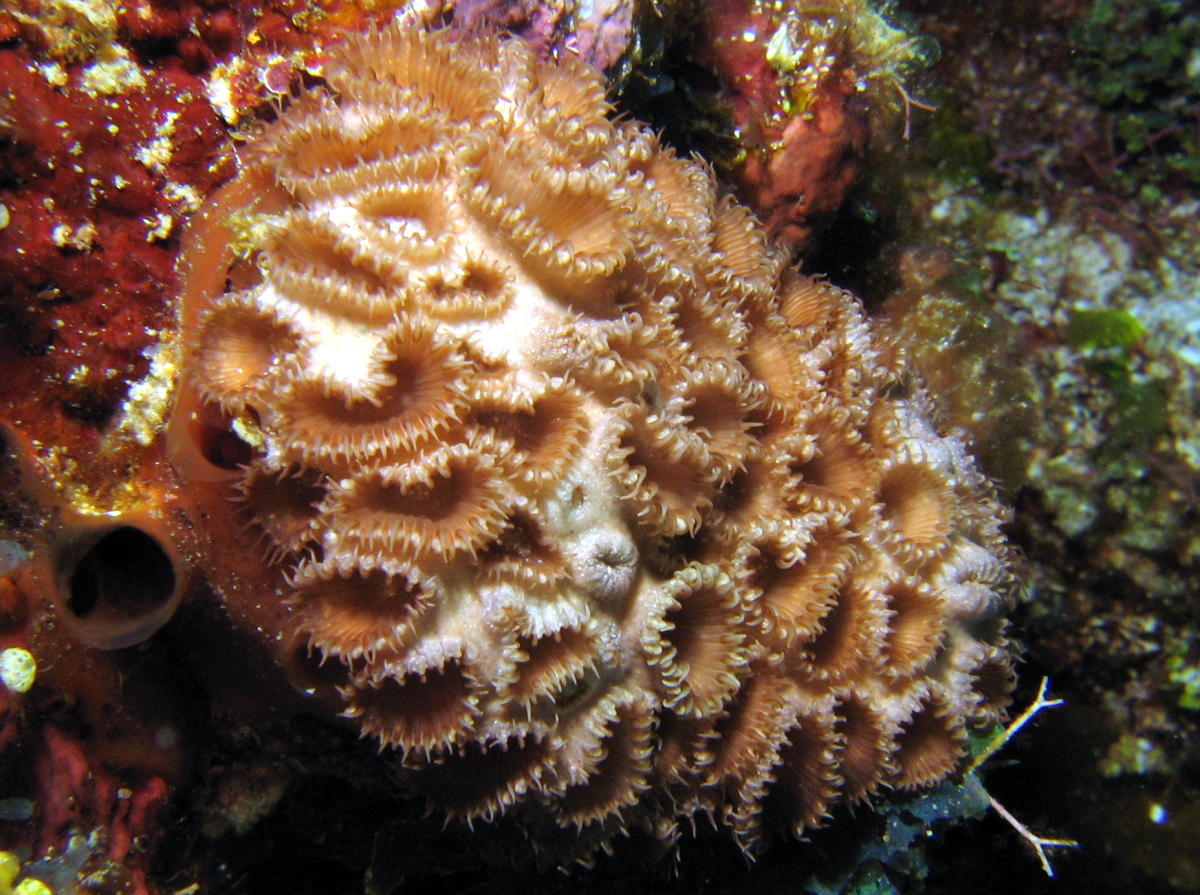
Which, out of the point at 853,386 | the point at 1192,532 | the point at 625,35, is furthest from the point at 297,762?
the point at 1192,532

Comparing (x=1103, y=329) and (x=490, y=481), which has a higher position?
(x=1103, y=329)

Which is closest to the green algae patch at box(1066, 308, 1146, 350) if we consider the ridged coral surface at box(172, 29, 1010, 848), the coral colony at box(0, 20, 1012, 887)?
the ridged coral surface at box(172, 29, 1010, 848)

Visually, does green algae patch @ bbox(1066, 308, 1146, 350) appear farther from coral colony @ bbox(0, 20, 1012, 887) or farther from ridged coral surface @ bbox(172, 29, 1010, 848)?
coral colony @ bbox(0, 20, 1012, 887)

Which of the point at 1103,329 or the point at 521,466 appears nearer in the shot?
the point at 521,466

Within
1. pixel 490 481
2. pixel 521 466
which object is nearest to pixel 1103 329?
pixel 521 466

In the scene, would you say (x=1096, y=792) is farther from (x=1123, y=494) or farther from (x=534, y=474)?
(x=534, y=474)

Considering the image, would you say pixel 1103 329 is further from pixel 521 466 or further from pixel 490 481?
pixel 490 481

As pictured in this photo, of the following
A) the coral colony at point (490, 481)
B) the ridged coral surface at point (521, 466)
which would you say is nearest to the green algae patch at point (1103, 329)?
the ridged coral surface at point (521, 466)
